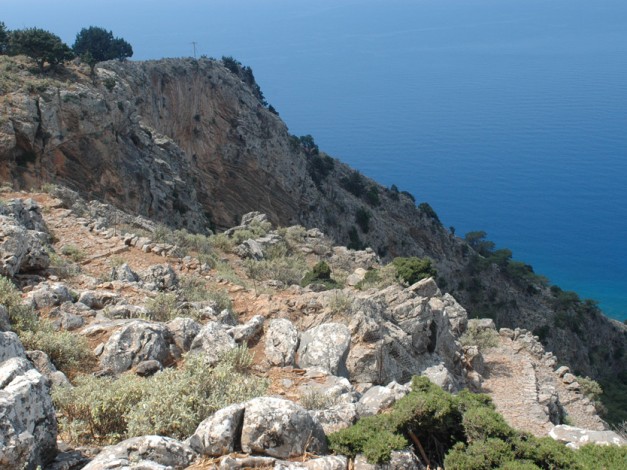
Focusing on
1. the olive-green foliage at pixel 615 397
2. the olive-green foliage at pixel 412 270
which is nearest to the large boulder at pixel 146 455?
the olive-green foliage at pixel 412 270

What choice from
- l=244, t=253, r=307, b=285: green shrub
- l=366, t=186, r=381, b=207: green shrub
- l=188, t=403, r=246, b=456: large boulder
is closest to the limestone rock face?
l=188, t=403, r=246, b=456: large boulder

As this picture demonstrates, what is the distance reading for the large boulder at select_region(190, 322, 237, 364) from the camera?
7875mm

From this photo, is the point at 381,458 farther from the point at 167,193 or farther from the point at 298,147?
the point at 298,147

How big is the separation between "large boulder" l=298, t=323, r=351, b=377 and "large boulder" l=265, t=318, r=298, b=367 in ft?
0.46

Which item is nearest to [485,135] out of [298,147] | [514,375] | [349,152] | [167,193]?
[349,152]

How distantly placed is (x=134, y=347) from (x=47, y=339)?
1.01 m

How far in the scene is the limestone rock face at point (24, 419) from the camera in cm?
447

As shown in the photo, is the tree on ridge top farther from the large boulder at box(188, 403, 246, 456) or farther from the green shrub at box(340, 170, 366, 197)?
the large boulder at box(188, 403, 246, 456)

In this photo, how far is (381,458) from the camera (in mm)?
5367

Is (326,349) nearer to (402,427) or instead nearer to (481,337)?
(402,427)

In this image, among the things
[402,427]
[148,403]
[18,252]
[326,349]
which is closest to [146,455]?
[148,403]

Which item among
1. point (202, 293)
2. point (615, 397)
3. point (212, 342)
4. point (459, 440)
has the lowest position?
point (459, 440)

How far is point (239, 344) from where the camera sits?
29.6ft

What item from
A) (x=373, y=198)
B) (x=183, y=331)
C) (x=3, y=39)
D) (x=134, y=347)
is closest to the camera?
(x=134, y=347)
